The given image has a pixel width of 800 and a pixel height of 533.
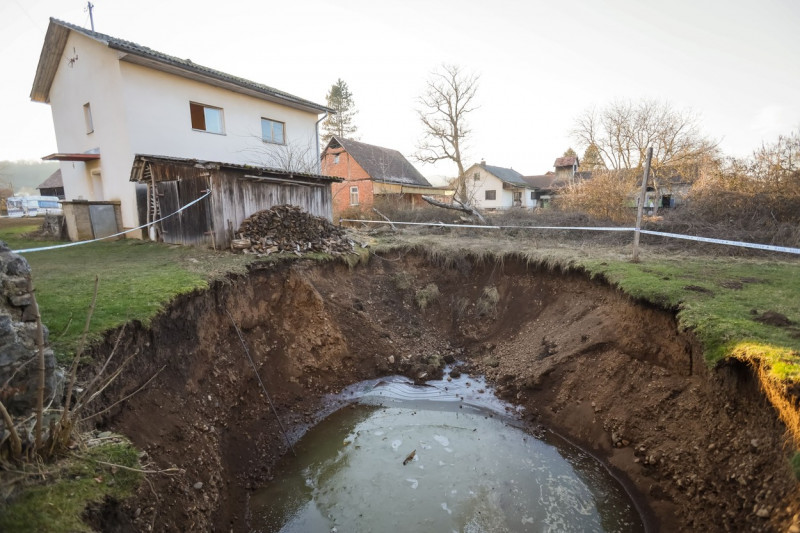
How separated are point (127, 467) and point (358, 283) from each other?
7.36 metres

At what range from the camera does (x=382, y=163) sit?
86.0 ft

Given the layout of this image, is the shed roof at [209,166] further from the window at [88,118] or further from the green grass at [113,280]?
the window at [88,118]

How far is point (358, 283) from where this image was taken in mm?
10242

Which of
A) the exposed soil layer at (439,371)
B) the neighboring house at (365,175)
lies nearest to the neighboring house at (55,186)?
the neighboring house at (365,175)

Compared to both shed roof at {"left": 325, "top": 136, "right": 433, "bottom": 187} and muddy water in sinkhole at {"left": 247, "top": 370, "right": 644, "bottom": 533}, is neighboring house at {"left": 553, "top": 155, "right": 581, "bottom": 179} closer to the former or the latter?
shed roof at {"left": 325, "top": 136, "right": 433, "bottom": 187}

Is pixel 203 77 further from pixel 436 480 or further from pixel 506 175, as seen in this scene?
pixel 506 175

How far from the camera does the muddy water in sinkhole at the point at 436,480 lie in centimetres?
461

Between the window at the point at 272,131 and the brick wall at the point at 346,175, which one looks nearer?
the window at the point at 272,131

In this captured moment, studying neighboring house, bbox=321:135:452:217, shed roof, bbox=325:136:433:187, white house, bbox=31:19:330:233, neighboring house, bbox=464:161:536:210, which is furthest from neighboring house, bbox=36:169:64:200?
neighboring house, bbox=464:161:536:210

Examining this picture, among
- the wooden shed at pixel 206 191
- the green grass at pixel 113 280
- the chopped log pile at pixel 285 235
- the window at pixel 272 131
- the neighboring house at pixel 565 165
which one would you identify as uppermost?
the neighboring house at pixel 565 165

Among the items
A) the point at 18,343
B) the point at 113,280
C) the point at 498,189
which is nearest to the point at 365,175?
the point at 498,189

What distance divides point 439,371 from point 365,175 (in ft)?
63.9

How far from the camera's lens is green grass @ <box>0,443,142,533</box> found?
7.75 ft

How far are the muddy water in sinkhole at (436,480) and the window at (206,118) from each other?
40.1ft
